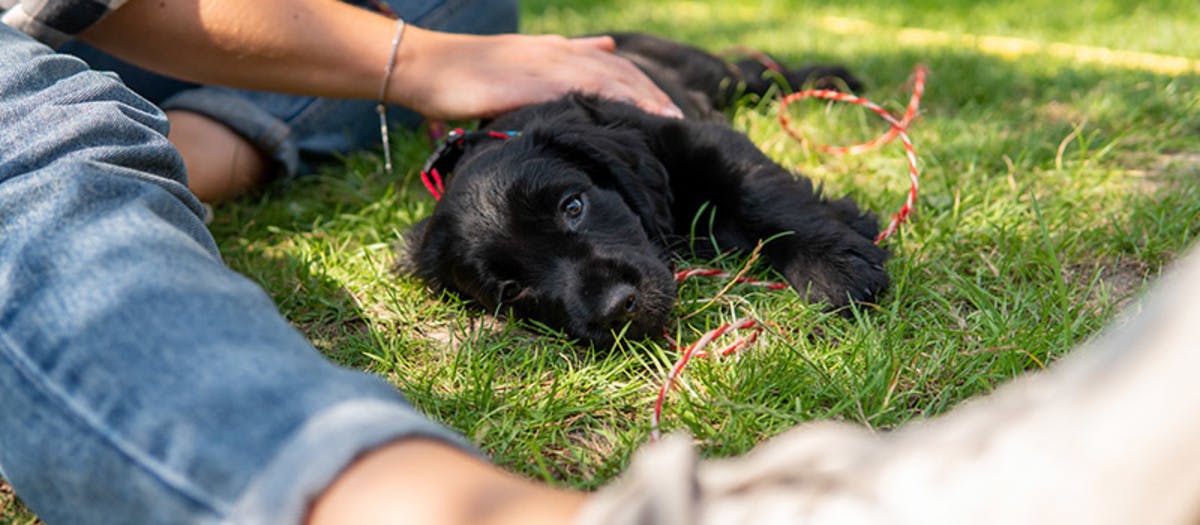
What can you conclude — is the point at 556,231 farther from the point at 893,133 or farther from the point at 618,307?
the point at 893,133

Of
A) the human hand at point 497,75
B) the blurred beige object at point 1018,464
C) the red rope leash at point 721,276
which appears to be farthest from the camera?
the human hand at point 497,75

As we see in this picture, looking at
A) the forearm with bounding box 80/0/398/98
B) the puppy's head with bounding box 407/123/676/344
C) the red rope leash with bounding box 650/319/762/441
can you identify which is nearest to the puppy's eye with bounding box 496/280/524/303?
the puppy's head with bounding box 407/123/676/344

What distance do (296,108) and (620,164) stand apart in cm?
137

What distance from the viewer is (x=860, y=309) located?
206 centimetres

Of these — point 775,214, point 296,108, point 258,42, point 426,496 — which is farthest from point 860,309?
point 296,108

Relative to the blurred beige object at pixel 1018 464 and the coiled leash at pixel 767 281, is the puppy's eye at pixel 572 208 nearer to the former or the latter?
the coiled leash at pixel 767 281

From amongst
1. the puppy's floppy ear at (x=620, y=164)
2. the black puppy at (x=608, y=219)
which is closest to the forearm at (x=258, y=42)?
the black puppy at (x=608, y=219)

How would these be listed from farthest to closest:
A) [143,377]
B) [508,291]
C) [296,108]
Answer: [296,108] < [508,291] < [143,377]

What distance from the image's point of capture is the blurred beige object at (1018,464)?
29.0 inches

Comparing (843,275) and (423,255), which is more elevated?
(843,275)

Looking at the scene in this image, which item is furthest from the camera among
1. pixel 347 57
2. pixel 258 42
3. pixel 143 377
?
pixel 347 57

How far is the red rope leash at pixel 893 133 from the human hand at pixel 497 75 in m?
0.54

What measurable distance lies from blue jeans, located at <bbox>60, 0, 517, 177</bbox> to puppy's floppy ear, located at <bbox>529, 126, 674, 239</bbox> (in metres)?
1.15

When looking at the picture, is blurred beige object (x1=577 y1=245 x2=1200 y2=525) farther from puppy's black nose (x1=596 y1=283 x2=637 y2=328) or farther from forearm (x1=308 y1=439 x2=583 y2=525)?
puppy's black nose (x1=596 y1=283 x2=637 y2=328)
